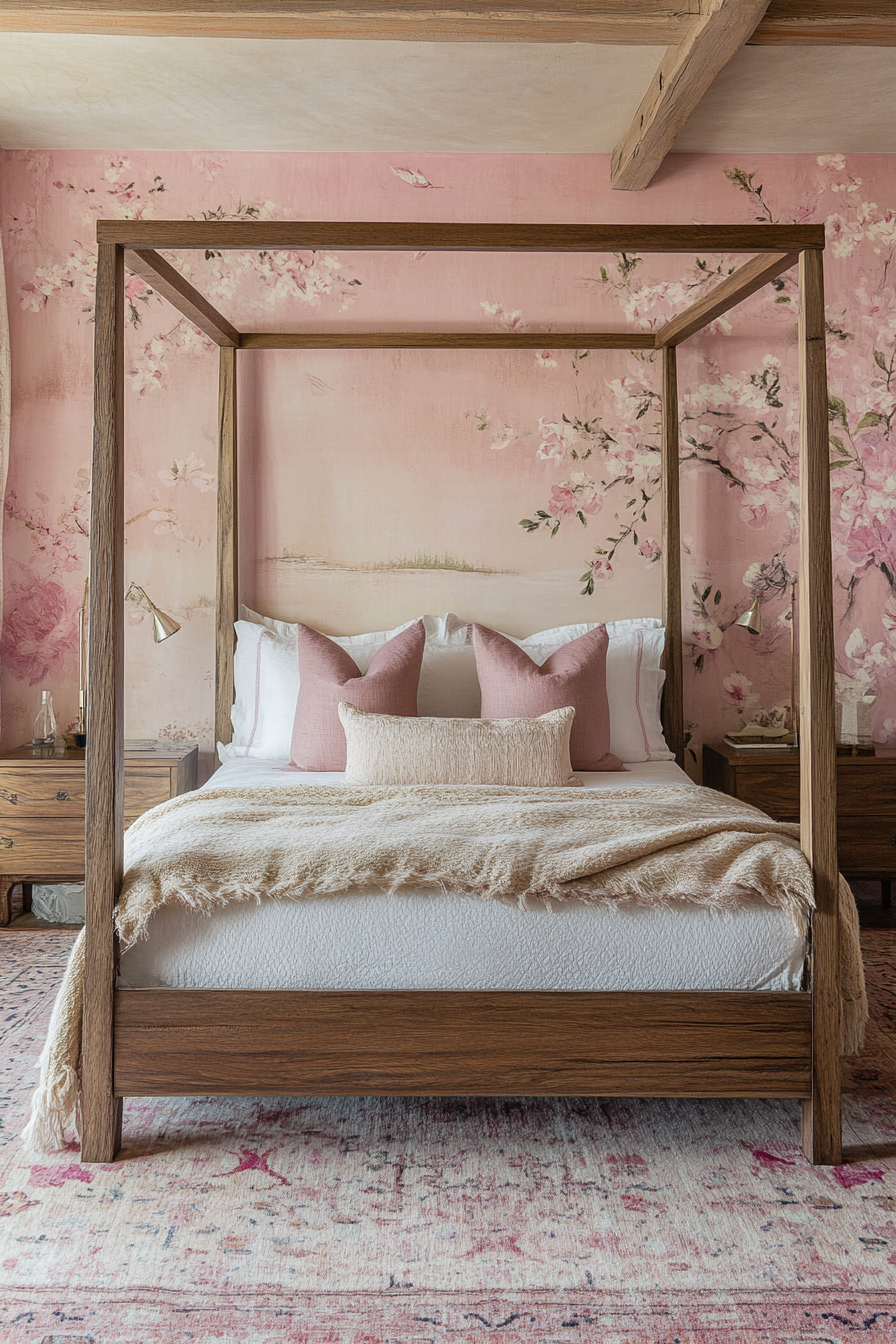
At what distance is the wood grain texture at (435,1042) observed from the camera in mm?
1877

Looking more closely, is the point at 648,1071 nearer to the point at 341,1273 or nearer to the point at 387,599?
the point at 341,1273

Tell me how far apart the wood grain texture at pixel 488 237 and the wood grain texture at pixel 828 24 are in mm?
862

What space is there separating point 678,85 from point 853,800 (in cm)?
214

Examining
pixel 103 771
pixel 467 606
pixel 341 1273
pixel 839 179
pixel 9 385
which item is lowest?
pixel 341 1273

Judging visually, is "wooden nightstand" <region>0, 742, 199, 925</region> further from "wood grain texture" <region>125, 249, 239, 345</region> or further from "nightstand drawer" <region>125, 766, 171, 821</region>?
"wood grain texture" <region>125, 249, 239, 345</region>

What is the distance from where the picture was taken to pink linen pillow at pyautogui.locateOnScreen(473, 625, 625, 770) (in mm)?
3018

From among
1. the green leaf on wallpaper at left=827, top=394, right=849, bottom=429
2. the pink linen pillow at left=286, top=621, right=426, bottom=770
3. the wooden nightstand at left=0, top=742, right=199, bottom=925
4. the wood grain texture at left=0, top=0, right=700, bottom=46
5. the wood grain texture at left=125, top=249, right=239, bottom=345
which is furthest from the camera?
the green leaf on wallpaper at left=827, top=394, right=849, bottom=429

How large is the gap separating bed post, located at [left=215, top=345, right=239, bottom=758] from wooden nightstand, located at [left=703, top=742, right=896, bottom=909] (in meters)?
1.69

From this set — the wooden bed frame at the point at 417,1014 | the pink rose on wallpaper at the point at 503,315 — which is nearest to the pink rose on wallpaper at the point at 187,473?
the pink rose on wallpaper at the point at 503,315

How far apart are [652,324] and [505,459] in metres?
0.70

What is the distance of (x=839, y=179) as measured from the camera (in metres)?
3.60

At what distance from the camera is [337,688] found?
304cm

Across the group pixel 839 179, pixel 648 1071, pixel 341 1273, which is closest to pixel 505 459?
pixel 839 179

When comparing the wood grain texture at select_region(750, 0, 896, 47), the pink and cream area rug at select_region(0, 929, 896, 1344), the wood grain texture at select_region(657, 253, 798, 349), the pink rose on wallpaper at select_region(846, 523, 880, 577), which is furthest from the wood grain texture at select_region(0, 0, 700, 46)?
the pink and cream area rug at select_region(0, 929, 896, 1344)
